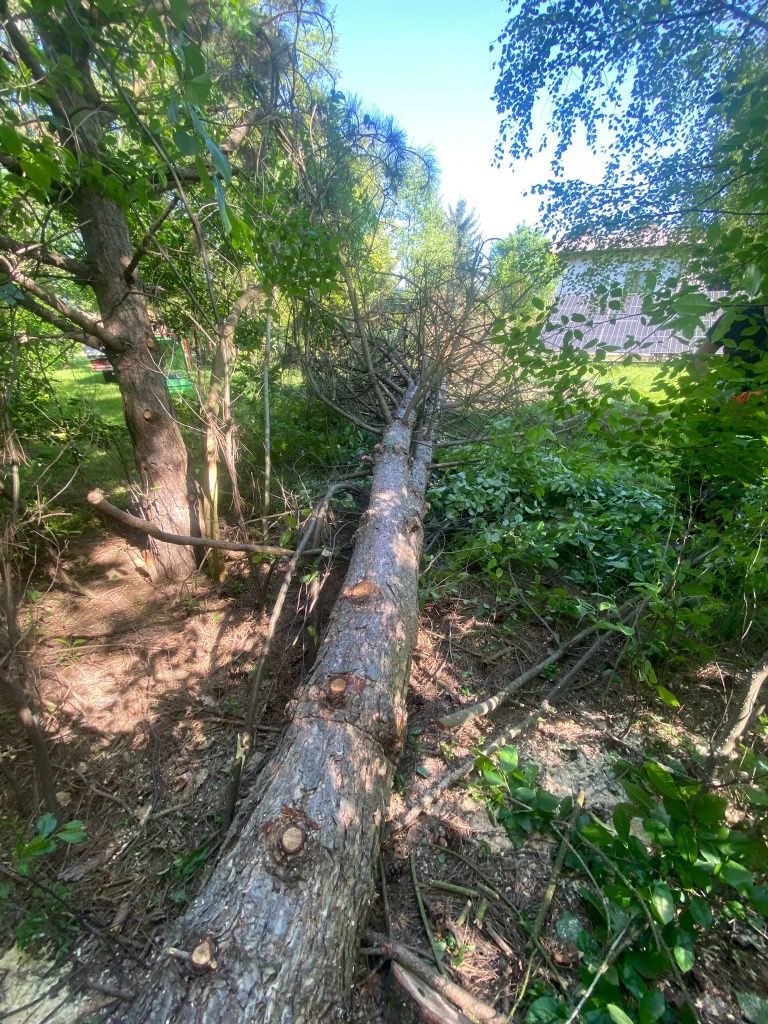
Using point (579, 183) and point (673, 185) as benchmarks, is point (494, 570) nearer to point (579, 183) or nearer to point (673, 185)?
point (673, 185)

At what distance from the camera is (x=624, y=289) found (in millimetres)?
2445

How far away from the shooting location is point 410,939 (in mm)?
1245

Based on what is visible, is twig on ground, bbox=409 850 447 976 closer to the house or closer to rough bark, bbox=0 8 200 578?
the house

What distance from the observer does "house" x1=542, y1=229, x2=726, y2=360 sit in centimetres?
187

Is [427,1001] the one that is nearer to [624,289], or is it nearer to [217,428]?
[217,428]

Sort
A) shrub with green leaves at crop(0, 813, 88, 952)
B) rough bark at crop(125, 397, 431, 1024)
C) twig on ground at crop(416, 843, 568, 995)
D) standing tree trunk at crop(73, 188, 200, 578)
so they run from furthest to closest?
standing tree trunk at crop(73, 188, 200, 578) < shrub with green leaves at crop(0, 813, 88, 952) < twig on ground at crop(416, 843, 568, 995) < rough bark at crop(125, 397, 431, 1024)

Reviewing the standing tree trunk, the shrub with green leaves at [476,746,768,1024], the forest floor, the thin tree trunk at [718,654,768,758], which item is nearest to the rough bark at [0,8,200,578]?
the standing tree trunk

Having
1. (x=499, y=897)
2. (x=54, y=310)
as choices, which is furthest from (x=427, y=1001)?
(x=54, y=310)

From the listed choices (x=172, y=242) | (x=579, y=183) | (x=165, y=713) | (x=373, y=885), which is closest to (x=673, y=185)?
(x=579, y=183)

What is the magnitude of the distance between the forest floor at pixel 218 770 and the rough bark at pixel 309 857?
0.24m

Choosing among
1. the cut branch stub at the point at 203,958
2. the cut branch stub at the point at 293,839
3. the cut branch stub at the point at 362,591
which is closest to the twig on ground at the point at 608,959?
the cut branch stub at the point at 293,839

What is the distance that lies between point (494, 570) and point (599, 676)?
927 mm

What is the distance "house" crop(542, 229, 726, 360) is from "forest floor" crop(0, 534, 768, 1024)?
5.38ft

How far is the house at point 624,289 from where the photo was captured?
1865 mm
